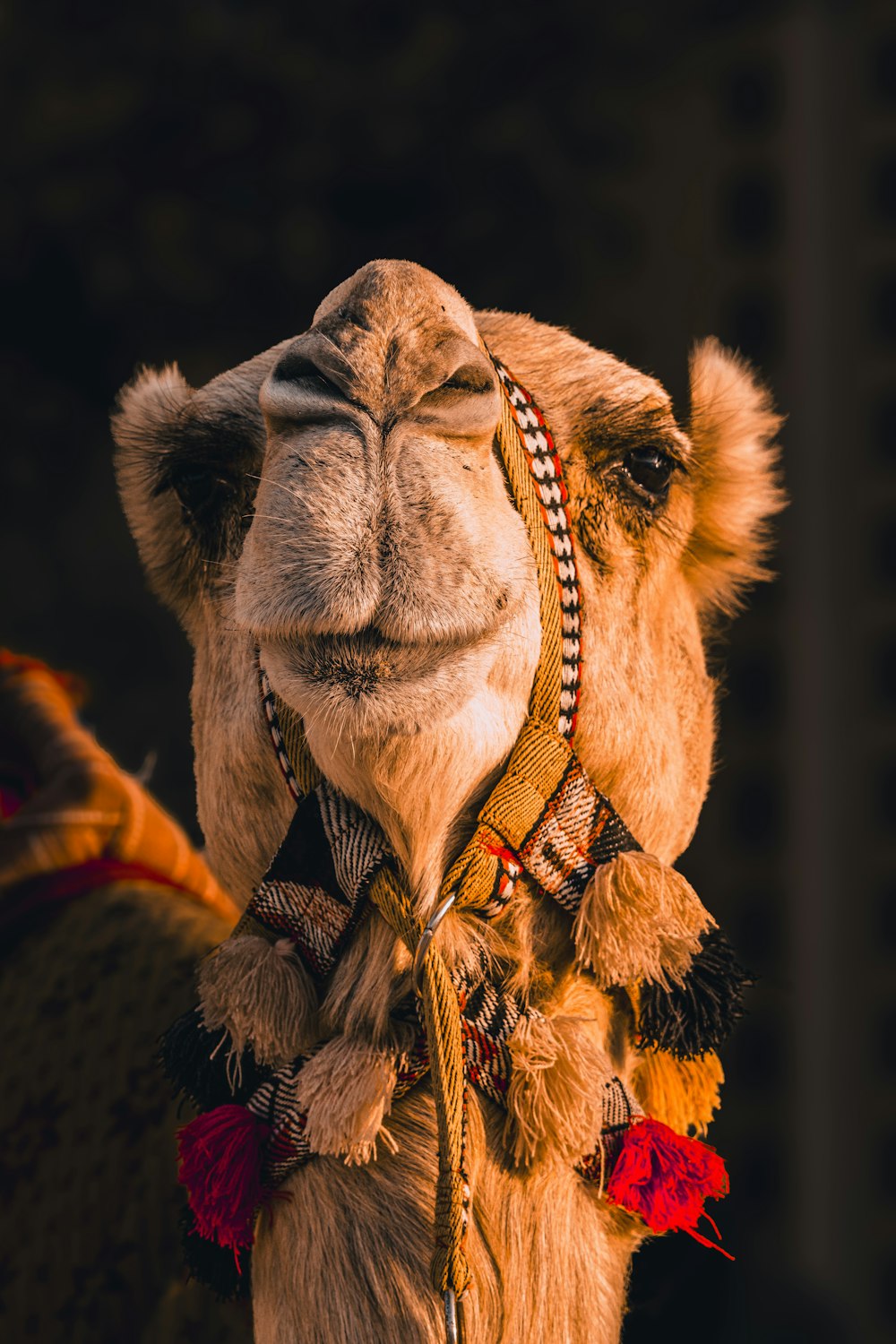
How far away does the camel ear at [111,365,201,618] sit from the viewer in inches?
69.3

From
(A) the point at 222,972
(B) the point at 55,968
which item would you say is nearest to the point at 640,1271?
(A) the point at 222,972

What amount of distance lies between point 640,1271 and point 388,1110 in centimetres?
81

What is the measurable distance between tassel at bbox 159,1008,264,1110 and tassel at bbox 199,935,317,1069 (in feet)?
0.06

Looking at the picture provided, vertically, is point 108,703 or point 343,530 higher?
point 343,530

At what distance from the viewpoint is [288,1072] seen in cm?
140

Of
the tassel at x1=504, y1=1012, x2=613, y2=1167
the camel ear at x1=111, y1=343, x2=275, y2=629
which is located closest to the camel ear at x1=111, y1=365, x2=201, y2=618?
the camel ear at x1=111, y1=343, x2=275, y2=629

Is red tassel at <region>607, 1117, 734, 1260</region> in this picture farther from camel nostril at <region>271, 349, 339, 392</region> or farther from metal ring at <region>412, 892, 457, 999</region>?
Result: camel nostril at <region>271, 349, 339, 392</region>

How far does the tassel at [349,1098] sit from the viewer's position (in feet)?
4.27

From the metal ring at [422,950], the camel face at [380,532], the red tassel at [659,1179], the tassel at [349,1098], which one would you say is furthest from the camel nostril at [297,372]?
the red tassel at [659,1179]

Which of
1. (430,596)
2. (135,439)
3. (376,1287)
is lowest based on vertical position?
(376,1287)

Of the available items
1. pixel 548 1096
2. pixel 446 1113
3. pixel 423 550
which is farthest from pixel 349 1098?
pixel 423 550

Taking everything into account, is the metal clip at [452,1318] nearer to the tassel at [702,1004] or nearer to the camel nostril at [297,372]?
the tassel at [702,1004]

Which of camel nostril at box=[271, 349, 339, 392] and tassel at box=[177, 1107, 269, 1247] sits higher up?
camel nostril at box=[271, 349, 339, 392]

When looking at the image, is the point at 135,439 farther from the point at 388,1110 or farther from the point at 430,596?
the point at 388,1110
